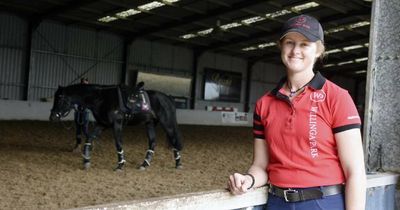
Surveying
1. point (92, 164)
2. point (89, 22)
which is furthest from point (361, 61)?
point (92, 164)

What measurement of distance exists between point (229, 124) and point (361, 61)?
1725cm

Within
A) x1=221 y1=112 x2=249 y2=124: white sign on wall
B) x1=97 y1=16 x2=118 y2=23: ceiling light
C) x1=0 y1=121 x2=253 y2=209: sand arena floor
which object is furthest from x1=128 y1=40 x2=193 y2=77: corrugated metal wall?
x1=0 y1=121 x2=253 y2=209: sand arena floor

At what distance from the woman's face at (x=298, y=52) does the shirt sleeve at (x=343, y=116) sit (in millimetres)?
216

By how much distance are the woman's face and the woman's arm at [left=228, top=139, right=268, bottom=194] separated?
39 centimetres

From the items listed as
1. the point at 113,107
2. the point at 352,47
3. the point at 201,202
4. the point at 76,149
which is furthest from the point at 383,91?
the point at 352,47

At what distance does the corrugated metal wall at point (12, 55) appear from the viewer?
21.0 metres

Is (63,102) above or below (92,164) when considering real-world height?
above

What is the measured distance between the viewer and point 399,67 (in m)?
2.79

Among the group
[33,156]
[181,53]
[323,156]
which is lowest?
[33,156]

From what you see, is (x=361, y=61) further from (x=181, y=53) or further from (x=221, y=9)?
(x=221, y=9)

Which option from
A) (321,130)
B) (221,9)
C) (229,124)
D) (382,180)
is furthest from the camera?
(229,124)

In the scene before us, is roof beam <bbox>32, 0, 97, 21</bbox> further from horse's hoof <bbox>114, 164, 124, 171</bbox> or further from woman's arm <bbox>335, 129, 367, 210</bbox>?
woman's arm <bbox>335, 129, 367, 210</bbox>

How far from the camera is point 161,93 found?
32.2 feet

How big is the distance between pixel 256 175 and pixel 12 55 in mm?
21343
